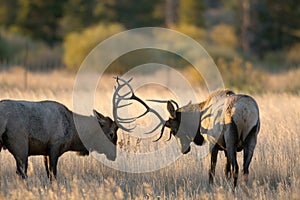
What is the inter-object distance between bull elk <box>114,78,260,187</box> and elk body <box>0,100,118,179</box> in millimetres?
1155

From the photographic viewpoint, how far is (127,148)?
1043cm

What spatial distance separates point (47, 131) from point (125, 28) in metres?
36.1

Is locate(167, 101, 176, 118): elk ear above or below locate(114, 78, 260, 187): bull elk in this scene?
above

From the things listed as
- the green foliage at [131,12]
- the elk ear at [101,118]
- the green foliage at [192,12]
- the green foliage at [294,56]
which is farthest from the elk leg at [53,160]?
the green foliage at [192,12]

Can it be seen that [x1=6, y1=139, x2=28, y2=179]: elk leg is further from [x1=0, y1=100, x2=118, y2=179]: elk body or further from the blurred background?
the blurred background

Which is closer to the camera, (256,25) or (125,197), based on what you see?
(125,197)

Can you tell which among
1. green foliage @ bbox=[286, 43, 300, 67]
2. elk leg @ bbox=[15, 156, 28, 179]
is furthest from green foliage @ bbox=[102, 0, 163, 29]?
elk leg @ bbox=[15, 156, 28, 179]

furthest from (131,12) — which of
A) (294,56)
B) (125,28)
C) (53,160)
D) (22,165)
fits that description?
(22,165)

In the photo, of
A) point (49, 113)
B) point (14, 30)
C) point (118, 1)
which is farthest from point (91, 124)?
point (118, 1)

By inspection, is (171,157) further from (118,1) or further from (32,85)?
(118,1)

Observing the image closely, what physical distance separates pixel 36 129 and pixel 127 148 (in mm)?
2044

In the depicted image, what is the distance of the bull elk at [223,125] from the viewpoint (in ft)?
27.0

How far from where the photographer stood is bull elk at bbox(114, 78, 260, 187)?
824 cm

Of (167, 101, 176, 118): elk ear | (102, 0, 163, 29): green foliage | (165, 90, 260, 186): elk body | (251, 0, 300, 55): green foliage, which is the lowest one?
(165, 90, 260, 186): elk body
